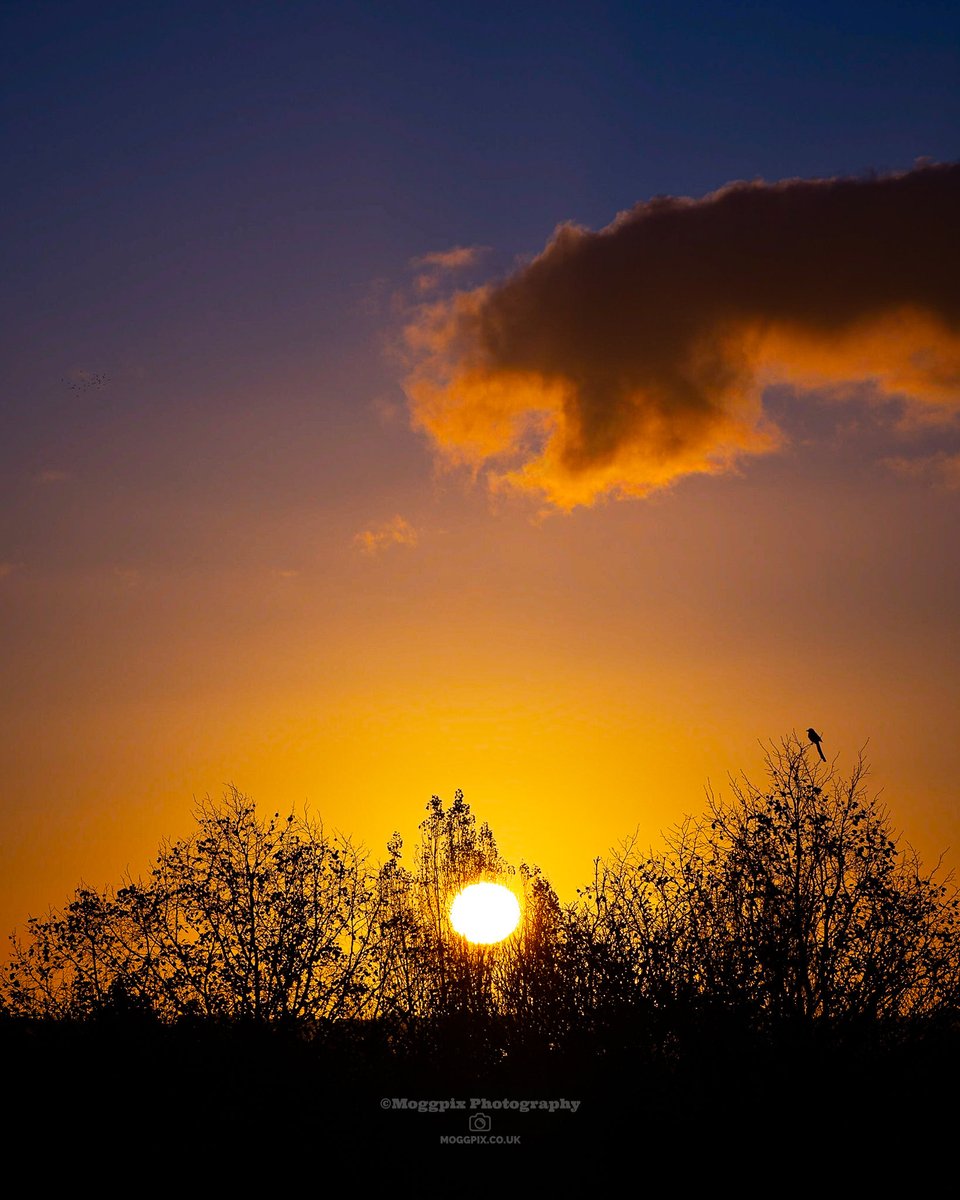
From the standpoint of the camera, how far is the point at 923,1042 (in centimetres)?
2325

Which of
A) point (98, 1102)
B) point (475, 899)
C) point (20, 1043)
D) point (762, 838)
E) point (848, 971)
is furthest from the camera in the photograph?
Result: point (475, 899)

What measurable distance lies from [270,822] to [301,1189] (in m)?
11.1

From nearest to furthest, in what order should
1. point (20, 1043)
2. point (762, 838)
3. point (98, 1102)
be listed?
point (762, 838)
point (98, 1102)
point (20, 1043)

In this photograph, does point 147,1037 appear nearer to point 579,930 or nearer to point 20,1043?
point 20,1043

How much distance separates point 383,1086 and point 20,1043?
1185 centimetres

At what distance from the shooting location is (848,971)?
23.9 m

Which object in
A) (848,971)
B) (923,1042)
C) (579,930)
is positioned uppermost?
(579,930)

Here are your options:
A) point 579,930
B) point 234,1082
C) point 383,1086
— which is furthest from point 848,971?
point 234,1082

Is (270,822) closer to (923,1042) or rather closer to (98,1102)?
(98,1102)

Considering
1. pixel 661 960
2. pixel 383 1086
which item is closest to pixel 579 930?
pixel 661 960

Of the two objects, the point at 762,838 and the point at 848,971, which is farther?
the point at 762,838

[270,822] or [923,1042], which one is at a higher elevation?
[270,822]

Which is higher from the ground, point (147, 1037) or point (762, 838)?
point (762, 838)

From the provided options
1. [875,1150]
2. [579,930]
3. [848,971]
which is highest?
[579,930]
